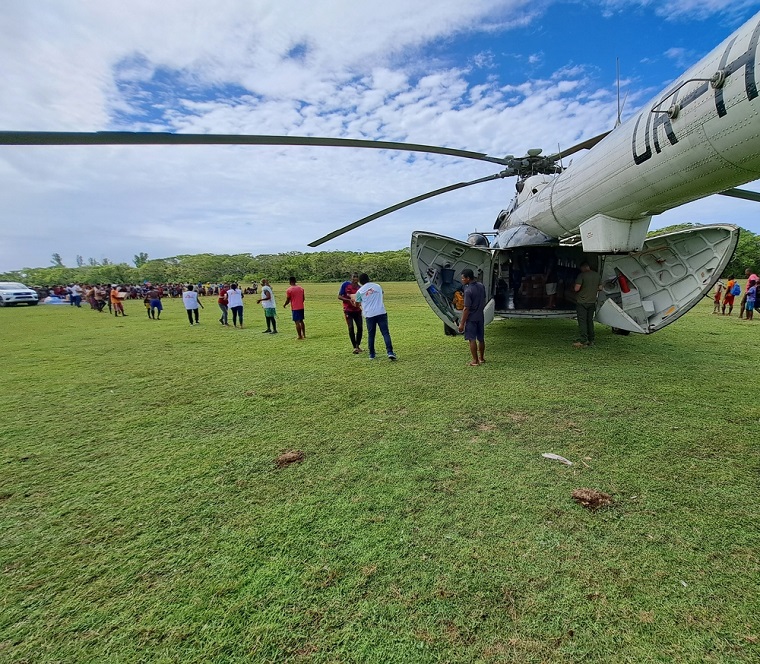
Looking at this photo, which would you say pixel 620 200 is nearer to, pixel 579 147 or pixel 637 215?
pixel 637 215

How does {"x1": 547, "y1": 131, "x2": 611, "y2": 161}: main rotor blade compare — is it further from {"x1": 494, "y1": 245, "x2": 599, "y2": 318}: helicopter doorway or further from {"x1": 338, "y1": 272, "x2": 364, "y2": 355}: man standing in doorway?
{"x1": 338, "y1": 272, "x2": 364, "y2": 355}: man standing in doorway

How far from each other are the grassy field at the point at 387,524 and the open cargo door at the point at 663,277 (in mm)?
1590

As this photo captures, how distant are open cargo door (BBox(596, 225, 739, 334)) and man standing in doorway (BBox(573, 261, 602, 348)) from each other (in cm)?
23

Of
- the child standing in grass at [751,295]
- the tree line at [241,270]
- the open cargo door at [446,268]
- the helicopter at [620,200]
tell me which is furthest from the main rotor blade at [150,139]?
the tree line at [241,270]

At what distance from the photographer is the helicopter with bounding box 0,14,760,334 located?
2.85 meters

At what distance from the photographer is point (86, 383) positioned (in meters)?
5.91

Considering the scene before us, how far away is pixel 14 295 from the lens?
2442 cm

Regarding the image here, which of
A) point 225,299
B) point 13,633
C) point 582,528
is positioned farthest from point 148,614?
point 225,299

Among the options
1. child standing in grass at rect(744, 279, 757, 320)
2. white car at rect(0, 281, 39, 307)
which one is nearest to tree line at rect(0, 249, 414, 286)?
white car at rect(0, 281, 39, 307)

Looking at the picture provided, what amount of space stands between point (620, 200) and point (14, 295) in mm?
33103

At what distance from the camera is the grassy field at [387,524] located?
5.58ft

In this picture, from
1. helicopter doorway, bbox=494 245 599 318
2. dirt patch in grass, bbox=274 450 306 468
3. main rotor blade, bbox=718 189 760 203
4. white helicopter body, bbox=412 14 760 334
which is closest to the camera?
white helicopter body, bbox=412 14 760 334

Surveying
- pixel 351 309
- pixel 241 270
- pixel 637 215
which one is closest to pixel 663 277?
pixel 637 215

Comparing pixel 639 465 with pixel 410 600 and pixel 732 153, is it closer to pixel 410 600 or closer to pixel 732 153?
pixel 410 600
